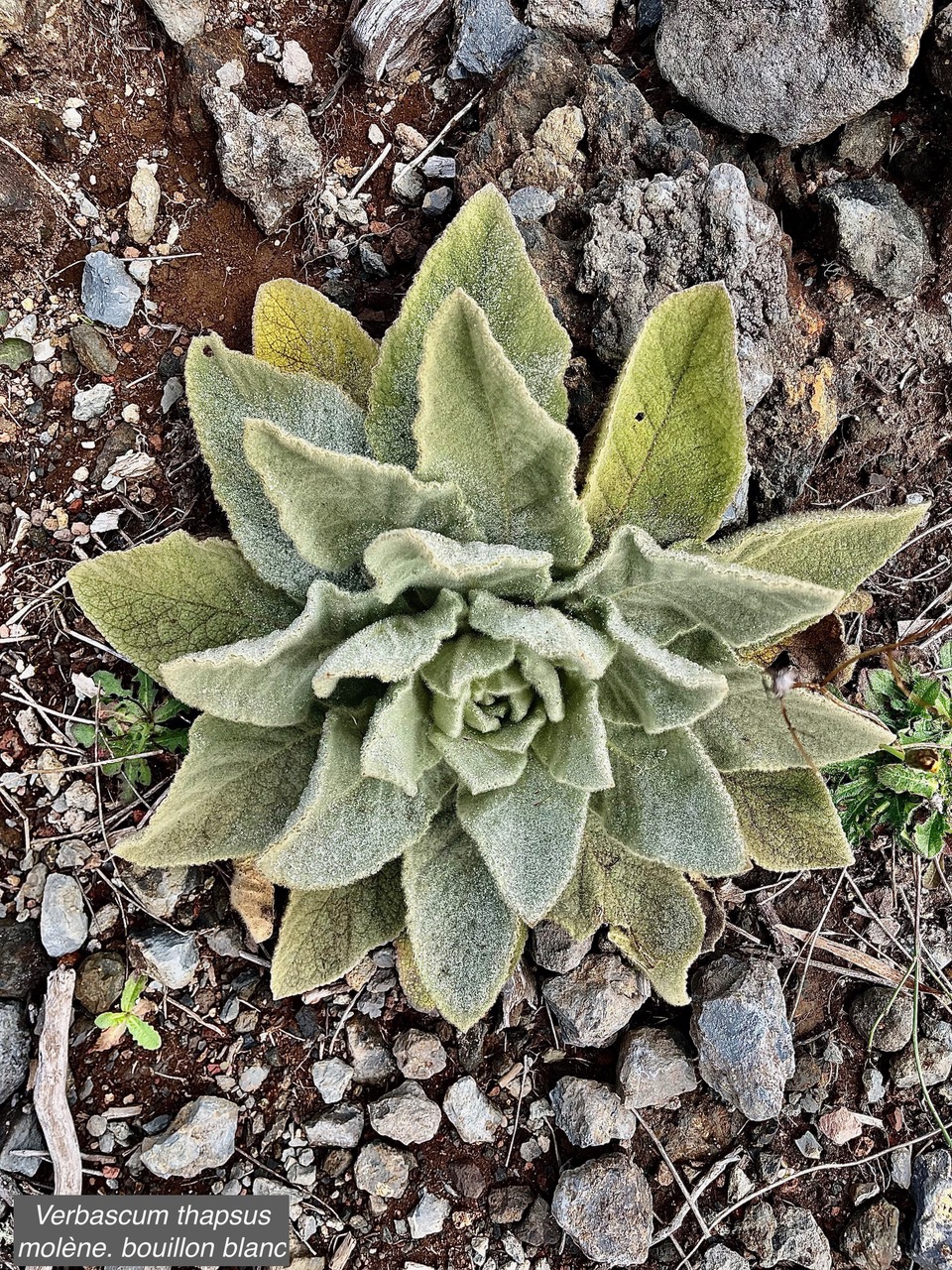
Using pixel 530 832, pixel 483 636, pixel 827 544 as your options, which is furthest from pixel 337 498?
pixel 827 544

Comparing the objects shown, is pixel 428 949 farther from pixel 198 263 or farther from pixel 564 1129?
pixel 198 263

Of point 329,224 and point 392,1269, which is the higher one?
point 329,224

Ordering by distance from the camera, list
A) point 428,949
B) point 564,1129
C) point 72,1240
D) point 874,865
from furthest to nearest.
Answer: point 874,865, point 564,1129, point 72,1240, point 428,949

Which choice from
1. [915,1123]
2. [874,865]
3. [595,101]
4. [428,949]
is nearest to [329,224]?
[595,101]

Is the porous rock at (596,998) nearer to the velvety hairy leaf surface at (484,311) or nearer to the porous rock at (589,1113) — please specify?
the porous rock at (589,1113)

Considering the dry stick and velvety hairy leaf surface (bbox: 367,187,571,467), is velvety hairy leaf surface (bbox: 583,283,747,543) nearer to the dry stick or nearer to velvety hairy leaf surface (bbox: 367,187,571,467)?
velvety hairy leaf surface (bbox: 367,187,571,467)

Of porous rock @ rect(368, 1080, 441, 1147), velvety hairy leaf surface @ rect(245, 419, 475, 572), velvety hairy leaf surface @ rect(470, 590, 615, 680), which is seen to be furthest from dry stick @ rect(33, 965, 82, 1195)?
velvety hairy leaf surface @ rect(470, 590, 615, 680)
